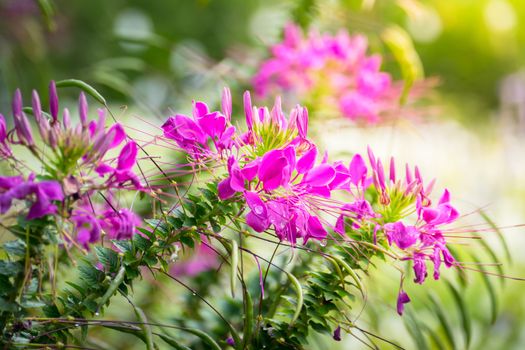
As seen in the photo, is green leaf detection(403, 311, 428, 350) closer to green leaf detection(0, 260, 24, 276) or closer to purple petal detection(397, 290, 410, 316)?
purple petal detection(397, 290, 410, 316)

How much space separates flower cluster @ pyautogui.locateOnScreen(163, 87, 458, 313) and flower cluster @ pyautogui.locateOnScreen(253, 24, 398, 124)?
1.34ft

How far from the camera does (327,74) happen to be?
2.99ft

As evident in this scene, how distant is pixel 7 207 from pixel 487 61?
3.69 metres

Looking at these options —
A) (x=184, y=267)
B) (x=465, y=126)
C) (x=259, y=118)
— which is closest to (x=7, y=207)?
(x=259, y=118)

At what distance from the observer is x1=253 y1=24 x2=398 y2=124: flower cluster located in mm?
892

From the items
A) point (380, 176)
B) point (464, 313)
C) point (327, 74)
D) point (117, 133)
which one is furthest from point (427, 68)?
point (117, 133)

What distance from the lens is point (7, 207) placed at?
1.21 ft

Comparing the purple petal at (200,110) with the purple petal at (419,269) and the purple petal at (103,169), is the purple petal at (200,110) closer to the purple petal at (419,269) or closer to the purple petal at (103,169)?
the purple petal at (103,169)

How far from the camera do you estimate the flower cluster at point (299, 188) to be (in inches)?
16.3

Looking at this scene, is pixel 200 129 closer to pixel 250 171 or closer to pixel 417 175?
pixel 250 171

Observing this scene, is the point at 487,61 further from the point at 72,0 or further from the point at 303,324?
the point at 303,324

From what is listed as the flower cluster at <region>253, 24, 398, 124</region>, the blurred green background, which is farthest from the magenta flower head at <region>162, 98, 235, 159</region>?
the blurred green background

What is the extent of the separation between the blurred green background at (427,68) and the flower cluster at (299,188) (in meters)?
0.62

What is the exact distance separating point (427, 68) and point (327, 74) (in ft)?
9.02
